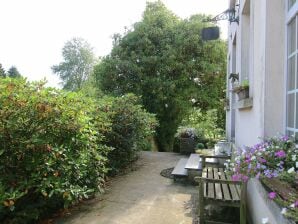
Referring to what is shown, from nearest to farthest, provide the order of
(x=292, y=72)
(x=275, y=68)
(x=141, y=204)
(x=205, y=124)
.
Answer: (x=292, y=72) < (x=275, y=68) < (x=141, y=204) < (x=205, y=124)

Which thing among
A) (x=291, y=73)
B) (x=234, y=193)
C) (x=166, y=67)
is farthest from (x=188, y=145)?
(x=291, y=73)

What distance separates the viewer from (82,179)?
446cm

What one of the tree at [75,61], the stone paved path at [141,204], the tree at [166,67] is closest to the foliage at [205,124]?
the tree at [166,67]

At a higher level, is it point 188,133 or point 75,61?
point 75,61

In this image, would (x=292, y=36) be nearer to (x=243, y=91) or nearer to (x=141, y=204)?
(x=243, y=91)

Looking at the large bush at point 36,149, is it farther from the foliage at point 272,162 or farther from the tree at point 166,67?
the tree at point 166,67

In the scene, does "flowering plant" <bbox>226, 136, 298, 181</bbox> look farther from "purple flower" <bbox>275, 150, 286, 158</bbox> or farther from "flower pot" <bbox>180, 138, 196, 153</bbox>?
"flower pot" <bbox>180, 138, 196, 153</bbox>

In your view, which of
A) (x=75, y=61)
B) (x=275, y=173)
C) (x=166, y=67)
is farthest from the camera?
(x=75, y=61)

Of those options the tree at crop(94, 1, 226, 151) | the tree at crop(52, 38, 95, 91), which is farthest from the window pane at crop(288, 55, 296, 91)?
the tree at crop(52, 38, 95, 91)

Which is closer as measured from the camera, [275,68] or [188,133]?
[275,68]

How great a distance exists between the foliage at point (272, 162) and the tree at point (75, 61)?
35.2 meters

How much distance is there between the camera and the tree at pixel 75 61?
36.2m

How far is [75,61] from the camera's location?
3622 cm

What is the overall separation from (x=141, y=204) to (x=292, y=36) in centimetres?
325
